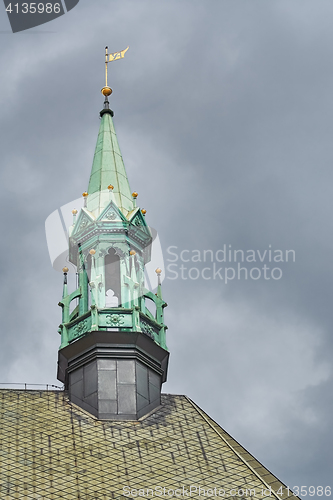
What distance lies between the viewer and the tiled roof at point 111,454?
38.2 m

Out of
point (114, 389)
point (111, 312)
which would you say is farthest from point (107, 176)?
point (114, 389)

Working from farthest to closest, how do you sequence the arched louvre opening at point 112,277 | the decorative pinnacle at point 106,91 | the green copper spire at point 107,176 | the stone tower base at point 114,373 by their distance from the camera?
the decorative pinnacle at point 106,91
the green copper spire at point 107,176
the arched louvre opening at point 112,277
the stone tower base at point 114,373

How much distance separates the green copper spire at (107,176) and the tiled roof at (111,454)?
928 centimetres

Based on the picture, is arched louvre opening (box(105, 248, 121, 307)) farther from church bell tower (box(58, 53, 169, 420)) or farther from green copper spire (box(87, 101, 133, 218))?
green copper spire (box(87, 101, 133, 218))

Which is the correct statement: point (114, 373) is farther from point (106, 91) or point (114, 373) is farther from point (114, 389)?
point (106, 91)

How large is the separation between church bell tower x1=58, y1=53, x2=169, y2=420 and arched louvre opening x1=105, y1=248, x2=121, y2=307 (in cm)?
4

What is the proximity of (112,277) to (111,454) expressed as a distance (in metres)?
10.2

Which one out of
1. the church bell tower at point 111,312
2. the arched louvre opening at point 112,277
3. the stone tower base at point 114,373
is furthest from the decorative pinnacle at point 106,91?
the stone tower base at point 114,373

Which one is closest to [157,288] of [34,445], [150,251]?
[150,251]

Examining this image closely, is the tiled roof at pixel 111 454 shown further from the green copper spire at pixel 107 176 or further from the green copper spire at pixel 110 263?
the green copper spire at pixel 107 176

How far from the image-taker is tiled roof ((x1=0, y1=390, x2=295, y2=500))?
38.2 metres

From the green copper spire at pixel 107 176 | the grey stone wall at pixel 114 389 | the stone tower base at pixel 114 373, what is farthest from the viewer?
the green copper spire at pixel 107 176


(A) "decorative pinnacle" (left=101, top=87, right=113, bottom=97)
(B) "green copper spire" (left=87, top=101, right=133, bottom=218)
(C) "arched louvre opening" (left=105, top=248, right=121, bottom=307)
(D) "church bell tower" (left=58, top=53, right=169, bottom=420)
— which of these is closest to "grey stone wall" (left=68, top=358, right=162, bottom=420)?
(D) "church bell tower" (left=58, top=53, right=169, bottom=420)

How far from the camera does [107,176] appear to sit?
50719 mm
